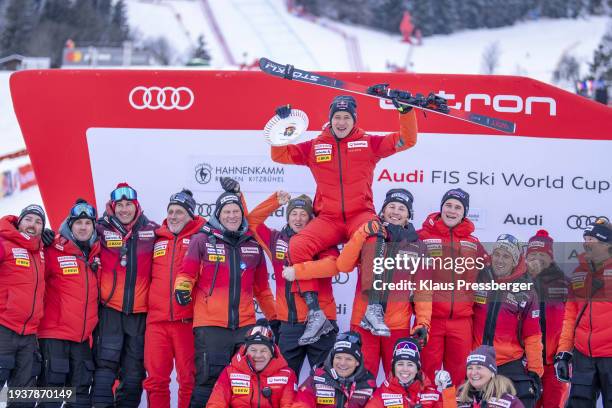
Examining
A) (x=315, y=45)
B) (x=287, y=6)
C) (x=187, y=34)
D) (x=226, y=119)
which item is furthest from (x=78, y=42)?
(x=226, y=119)

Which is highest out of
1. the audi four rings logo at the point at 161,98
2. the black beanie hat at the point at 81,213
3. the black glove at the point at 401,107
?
the audi four rings logo at the point at 161,98

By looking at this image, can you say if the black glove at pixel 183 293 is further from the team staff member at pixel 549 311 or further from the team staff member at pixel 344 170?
the team staff member at pixel 549 311

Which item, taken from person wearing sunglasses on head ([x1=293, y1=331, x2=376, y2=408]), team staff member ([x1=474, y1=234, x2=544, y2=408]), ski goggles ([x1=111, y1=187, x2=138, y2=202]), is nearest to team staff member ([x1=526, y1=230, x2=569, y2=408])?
team staff member ([x1=474, y1=234, x2=544, y2=408])

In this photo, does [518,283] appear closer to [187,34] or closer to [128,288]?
[128,288]

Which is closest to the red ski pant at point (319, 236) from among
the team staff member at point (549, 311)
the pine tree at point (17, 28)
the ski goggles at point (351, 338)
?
the ski goggles at point (351, 338)

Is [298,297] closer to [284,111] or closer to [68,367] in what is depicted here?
[284,111]

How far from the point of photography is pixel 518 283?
5797mm

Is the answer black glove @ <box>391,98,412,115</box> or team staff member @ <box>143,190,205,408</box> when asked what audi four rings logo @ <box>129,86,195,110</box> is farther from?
black glove @ <box>391,98,412,115</box>

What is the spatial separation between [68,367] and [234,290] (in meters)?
1.29

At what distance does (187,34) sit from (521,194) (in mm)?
50286

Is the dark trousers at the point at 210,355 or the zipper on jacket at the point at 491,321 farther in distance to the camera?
the zipper on jacket at the point at 491,321

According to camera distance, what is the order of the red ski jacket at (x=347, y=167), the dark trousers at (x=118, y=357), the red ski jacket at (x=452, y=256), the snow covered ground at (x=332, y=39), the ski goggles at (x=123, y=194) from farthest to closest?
the snow covered ground at (x=332, y=39)
the ski goggles at (x=123, y=194)
the red ski jacket at (x=347, y=167)
the dark trousers at (x=118, y=357)
the red ski jacket at (x=452, y=256)

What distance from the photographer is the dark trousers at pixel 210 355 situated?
568cm

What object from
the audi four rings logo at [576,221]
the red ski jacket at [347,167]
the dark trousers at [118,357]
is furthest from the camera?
the audi four rings logo at [576,221]
